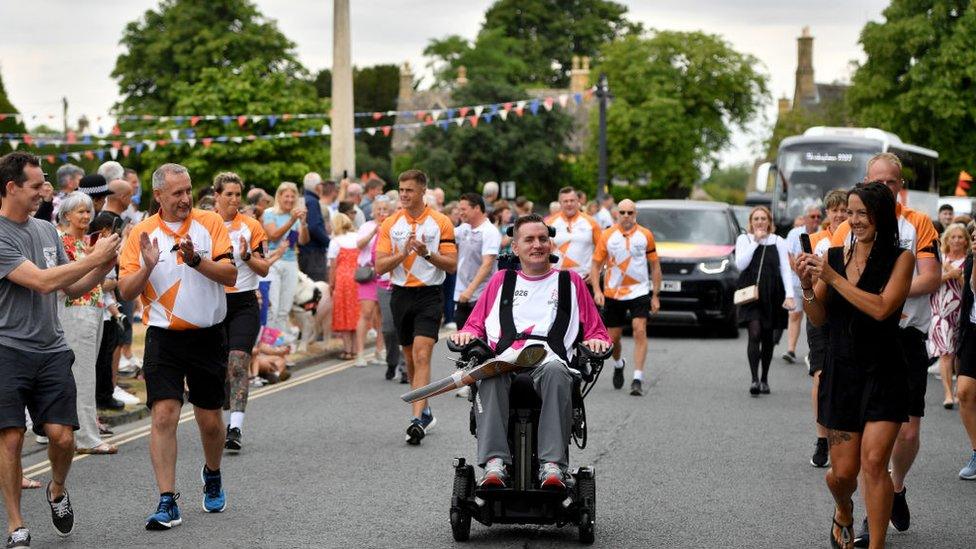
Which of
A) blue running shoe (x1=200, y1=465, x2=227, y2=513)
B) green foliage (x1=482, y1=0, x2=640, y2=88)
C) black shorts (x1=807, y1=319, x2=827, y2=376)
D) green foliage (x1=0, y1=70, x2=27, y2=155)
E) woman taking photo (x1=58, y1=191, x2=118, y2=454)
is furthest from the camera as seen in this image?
green foliage (x1=482, y1=0, x2=640, y2=88)

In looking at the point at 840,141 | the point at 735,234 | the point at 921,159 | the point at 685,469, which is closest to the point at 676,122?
the point at 921,159

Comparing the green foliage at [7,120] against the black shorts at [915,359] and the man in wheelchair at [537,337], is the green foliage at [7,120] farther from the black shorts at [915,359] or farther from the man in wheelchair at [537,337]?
the black shorts at [915,359]

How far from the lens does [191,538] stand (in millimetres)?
7617

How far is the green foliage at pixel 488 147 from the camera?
250 ft

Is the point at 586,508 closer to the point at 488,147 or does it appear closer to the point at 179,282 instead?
the point at 179,282

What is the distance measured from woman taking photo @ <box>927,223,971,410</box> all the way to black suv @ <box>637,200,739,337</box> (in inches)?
286

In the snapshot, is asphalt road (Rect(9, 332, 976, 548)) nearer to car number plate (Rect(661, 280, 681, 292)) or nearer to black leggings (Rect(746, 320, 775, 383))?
black leggings (Rect(746, 320, 775, 383))

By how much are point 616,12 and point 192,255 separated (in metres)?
91.2

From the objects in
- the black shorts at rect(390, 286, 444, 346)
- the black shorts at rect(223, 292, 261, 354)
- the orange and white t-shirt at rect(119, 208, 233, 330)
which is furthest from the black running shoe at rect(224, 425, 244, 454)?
the orange and white t-shirt at rect(119, 208, 233, 330)

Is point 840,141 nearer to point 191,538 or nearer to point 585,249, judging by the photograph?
point 585,249

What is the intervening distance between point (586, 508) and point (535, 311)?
1119mm

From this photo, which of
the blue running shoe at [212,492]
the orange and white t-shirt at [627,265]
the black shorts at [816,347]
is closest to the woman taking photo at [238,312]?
the blue running shoe at [212,492]

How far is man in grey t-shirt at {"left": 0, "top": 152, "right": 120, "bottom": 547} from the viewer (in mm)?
7113

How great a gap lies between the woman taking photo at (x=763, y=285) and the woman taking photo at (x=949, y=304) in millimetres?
1412
